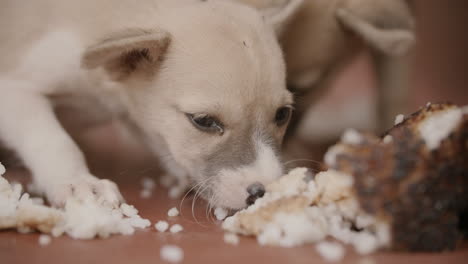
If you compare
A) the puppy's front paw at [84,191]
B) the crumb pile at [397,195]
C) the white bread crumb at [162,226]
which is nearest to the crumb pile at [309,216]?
the crumb pile at [397,195]

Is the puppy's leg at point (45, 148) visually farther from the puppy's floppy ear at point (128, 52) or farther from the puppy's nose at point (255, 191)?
the puppy's nose at point (255, 191)

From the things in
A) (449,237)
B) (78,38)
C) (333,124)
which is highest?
(333,124)

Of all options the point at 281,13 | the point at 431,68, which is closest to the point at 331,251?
the point at 281,13

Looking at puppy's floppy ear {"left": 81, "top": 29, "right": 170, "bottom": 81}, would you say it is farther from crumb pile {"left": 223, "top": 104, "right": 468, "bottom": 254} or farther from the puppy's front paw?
crumb pile {"left": 223, "top": 104, "right": 468, "bottom": 254}

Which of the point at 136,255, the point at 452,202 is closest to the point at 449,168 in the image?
the point at 452,202

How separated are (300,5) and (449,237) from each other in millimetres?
1581

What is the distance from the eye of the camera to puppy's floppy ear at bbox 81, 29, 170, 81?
251 cm

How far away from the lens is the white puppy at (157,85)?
2.47 metres

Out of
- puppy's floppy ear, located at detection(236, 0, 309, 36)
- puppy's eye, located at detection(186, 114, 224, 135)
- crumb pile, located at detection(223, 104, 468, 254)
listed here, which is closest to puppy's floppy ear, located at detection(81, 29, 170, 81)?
puppy's eye, located at detection(186, 114, 224, 135)

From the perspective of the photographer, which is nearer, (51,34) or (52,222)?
(52,222)

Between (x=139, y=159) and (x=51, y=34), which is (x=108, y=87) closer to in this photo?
(x=51, y=34)

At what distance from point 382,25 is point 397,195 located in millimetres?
1543

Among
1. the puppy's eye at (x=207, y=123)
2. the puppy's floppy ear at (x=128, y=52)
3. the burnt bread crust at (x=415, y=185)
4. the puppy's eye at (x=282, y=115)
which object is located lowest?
the burnt bread crust at (x=415, y=185)

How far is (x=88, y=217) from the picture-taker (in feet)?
7.25
